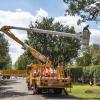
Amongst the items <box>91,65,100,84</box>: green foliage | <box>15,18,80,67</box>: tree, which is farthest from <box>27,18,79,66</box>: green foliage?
<box>91,65,100,84</box>: green foliage

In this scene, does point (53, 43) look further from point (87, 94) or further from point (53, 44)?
point (87, 94)

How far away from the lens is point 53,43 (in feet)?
253

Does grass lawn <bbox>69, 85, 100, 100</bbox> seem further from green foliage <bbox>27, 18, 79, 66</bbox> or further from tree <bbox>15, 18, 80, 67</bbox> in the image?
green foliage <bbox>27, 18, 79, 66</bbox>

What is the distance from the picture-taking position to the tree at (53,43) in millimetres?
75562

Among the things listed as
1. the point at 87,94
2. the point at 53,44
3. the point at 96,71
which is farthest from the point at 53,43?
the point at 87,94

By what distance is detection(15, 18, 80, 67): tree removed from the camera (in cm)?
7556

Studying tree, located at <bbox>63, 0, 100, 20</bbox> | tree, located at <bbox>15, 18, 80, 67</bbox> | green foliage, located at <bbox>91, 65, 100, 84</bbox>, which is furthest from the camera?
tree, located at <bbox>15, 18, 80, 67</bbox>

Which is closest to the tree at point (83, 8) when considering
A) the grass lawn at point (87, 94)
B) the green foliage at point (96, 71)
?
the grass lawn at point (87, 94)

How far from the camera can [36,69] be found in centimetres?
A: 3700

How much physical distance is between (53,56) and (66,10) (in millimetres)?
50544

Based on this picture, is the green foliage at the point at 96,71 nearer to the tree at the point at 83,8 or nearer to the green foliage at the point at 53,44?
the green foliage at the point at 53,44

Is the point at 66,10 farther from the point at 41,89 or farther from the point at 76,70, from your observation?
the point at 76,70

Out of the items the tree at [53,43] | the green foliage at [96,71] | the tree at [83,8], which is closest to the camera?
the tree at [83,8]

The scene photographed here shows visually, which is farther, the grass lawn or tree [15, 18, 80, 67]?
tree [15, 18, 80, 67]
